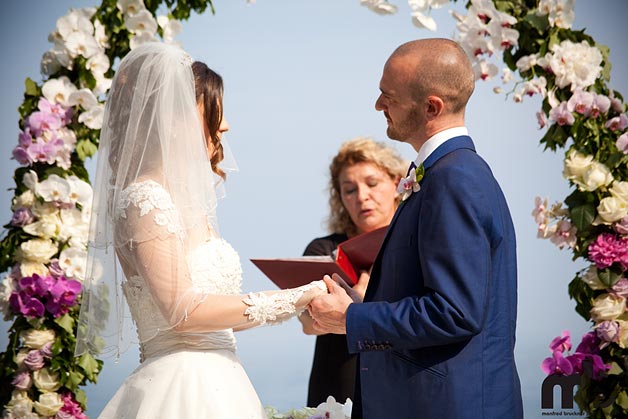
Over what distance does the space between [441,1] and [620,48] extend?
313 cm

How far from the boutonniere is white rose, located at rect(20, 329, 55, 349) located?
244cm

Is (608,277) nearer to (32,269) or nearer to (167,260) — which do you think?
(167,260)

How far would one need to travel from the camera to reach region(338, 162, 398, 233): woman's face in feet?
15.8

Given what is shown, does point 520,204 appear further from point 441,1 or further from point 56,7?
point 56,7

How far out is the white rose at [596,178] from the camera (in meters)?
3.98

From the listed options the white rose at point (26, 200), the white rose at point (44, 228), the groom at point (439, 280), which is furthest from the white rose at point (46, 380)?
the groom at point (439, 280)

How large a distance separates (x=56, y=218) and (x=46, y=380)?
2.58ft

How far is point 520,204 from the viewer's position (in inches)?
271

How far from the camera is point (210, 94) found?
3.11m

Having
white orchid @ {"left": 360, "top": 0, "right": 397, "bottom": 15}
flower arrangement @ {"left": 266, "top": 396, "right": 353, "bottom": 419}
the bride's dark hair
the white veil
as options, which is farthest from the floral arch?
flower arrangement @ {"left": 266, "top": 396, "right": 353, "bottom": 419}

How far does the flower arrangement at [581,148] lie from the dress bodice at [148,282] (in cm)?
146

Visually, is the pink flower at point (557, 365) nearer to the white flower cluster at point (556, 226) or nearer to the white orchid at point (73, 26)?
the white flower cluster at point (556, 226)

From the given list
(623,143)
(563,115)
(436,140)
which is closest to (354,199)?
(563,115)

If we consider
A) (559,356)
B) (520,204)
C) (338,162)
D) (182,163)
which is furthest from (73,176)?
(520,204)
